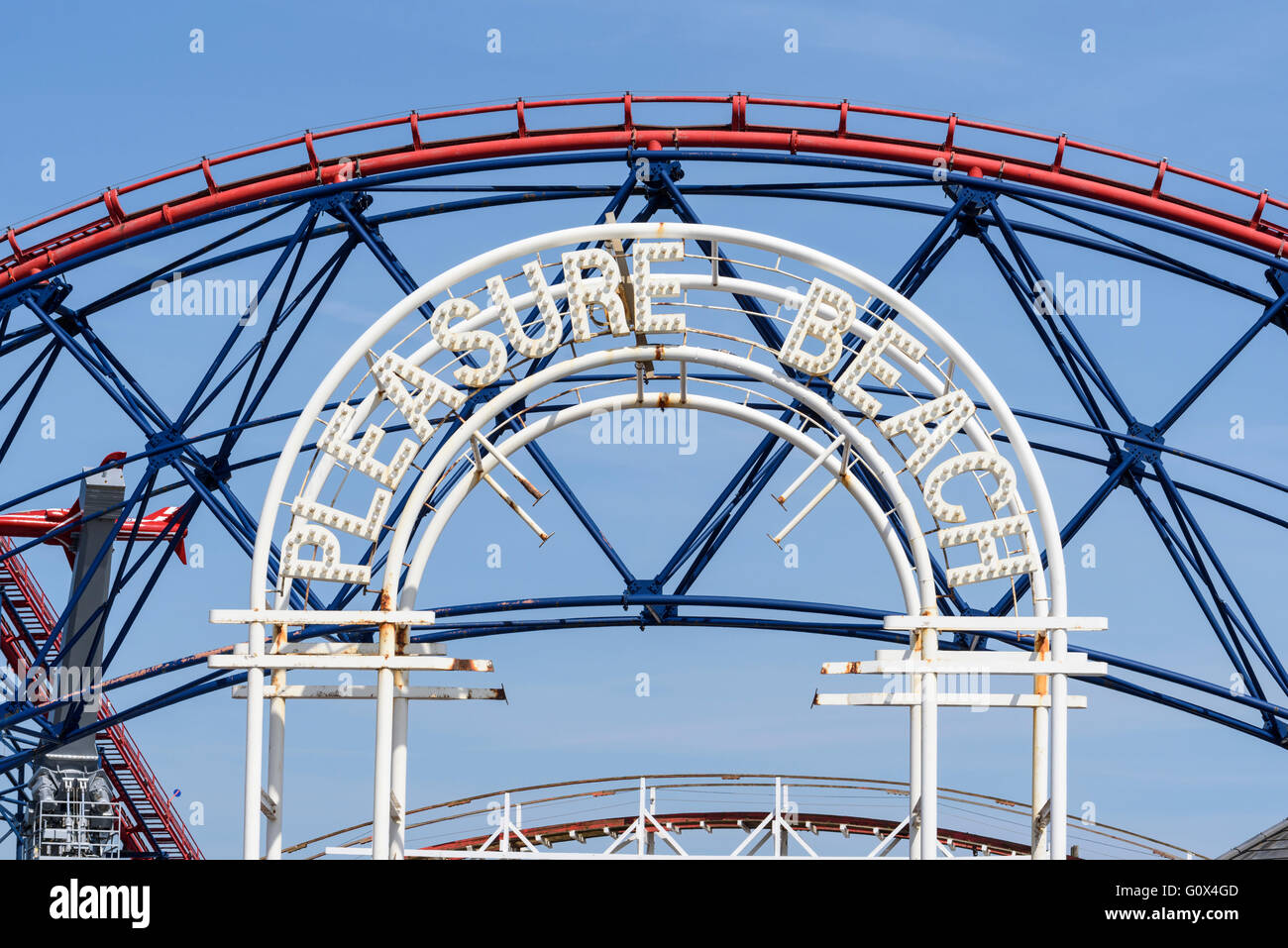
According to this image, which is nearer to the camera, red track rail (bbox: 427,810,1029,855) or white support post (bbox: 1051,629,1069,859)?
white support post (bbox: 1051,629,1069,859)

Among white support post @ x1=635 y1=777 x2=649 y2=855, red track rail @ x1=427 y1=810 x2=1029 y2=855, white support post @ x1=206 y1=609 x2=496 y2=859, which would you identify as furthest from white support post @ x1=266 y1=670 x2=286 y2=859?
red track rail @ x1=427 y1=810 x2=1029 y2=855

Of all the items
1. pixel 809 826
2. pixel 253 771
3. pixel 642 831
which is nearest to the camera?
pixel 253 771

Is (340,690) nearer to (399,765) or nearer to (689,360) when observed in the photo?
(399,765)

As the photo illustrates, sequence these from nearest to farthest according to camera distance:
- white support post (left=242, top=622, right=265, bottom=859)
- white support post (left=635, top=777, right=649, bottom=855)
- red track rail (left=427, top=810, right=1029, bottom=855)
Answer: white support post (left=242, top=622, right=265, bottom=859) < white support post (left=635, top=777, right=649, bottom=855) < red track rail (left=427, top=810, right=1029, bottom=855)

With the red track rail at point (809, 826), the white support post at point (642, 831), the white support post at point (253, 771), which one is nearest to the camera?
the white support post at point (253, 771)

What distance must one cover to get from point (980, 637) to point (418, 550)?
1064 cm

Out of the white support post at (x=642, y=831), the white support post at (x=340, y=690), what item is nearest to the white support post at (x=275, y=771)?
the white support post at (x=340, y=690)

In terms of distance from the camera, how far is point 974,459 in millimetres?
21391

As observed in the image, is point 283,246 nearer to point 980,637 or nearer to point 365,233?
point 365,233

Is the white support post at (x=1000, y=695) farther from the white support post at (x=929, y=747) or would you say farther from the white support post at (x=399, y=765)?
the white support post at (x=399, y=765)

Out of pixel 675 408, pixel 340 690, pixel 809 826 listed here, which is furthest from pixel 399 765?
pixel 809 826

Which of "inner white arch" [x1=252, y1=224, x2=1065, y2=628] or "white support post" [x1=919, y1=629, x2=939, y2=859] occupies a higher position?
"inner white arch" [x1=252, y1=224, x2=1065, y2=628]

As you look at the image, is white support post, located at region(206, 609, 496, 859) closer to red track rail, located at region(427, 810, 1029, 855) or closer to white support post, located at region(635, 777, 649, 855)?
white support post, located at region(635, 777, 649, 855)
